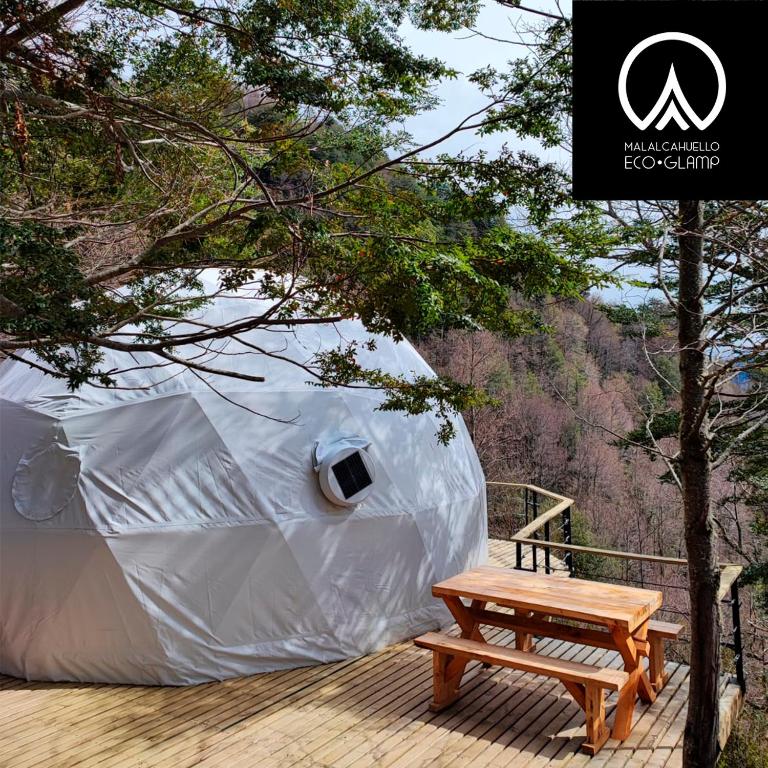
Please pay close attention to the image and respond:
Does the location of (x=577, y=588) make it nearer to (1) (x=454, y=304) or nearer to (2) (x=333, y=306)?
(1) (x=454, y=304)

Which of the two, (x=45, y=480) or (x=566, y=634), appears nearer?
(x=566, y=634)

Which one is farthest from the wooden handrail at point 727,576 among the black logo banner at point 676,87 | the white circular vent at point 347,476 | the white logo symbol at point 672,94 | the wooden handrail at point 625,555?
the white logo symbol at point 672,94

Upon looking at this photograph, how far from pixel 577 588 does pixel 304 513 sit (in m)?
2.32

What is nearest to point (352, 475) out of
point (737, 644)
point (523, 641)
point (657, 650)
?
point (523, 641)

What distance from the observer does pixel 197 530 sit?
555cm

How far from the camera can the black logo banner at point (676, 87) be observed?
3658mm

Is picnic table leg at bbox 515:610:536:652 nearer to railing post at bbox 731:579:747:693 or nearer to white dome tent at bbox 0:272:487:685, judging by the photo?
white dome tent at bbox 0:272:487:685

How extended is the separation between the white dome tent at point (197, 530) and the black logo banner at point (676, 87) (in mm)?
3316

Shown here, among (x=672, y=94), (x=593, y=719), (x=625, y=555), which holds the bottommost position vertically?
(x=593, y=719)

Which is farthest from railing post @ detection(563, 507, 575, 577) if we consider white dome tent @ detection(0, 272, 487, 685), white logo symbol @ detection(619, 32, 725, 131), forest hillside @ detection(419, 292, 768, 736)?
forest hillside @ detection(419, 292, 768, 736)

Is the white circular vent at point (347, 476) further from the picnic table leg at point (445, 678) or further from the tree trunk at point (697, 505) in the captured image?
the tree trunk at point (697, 505)

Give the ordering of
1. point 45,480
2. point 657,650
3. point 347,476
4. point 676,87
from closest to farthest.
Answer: point 676,87
point 657,650
point 45,480
point 347,476

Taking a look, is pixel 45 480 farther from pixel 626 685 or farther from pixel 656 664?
pixel 656 664

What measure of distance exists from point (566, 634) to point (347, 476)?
Result: 7.30ft
